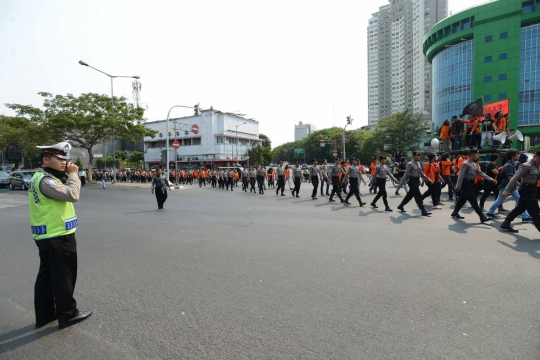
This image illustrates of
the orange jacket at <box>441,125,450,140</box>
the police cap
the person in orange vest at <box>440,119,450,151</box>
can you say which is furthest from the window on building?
the police cap

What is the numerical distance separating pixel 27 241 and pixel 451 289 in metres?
8.15

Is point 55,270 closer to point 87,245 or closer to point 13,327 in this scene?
point 13,327

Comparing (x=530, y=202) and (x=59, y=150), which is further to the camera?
(x=530, y=202)

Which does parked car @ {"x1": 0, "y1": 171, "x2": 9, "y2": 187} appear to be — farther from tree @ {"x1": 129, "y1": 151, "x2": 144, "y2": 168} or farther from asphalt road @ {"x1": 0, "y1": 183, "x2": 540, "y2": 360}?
tree @ {"x1": 129, "y1": 151, "x2": 144, "y2": 168}

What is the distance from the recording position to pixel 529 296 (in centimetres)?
353

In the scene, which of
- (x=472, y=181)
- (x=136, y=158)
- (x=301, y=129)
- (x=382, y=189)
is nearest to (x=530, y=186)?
(x=472, y=181)

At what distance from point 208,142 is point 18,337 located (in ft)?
179

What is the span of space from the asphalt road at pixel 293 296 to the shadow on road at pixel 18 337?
16mm

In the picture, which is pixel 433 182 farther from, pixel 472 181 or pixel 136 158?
pixel 136 158

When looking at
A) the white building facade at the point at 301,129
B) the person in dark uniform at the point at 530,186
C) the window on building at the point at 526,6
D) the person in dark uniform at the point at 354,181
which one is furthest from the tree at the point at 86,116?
the white building facade at the point at 301,129

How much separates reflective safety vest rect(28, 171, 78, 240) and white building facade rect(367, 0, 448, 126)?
104 metres

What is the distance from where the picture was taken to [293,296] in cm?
369

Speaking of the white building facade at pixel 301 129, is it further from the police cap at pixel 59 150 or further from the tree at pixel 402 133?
the police cap at pixel 59 150

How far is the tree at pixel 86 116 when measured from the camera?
28.9 m
